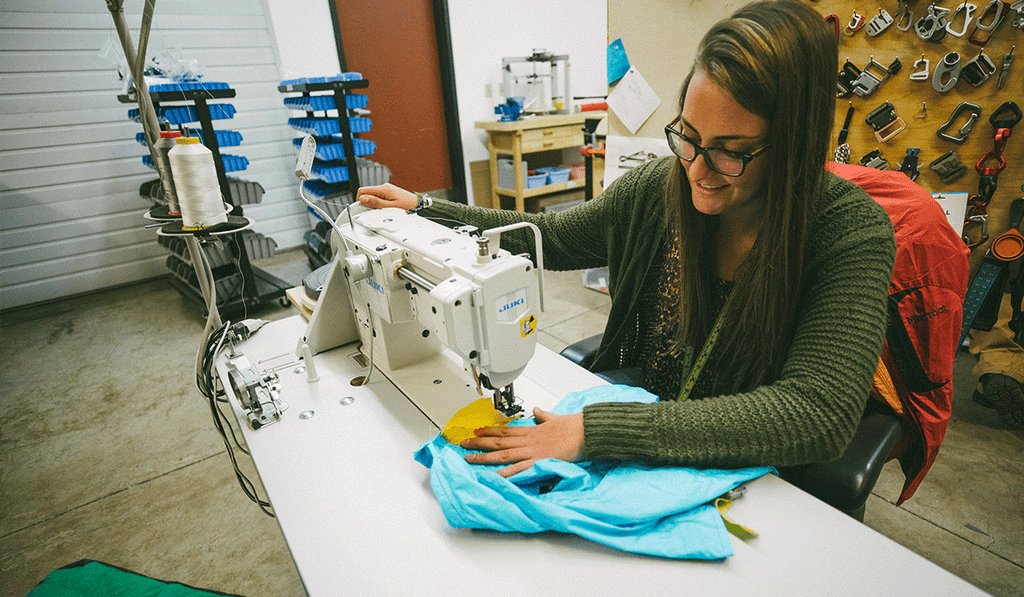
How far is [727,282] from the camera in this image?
42.2 inches

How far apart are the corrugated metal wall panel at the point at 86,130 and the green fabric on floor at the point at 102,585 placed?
2.92m

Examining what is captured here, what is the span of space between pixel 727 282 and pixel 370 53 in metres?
3.95

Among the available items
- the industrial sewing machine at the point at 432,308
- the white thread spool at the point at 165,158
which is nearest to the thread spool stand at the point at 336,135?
the industrial sewing machine at the point at 432,308

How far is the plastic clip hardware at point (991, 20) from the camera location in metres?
1.59

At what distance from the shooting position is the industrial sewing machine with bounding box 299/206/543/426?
820mm

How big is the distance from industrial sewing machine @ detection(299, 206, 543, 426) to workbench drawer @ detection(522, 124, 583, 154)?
3140mm

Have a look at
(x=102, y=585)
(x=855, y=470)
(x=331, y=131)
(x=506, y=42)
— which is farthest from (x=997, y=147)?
(x=506, y=42)

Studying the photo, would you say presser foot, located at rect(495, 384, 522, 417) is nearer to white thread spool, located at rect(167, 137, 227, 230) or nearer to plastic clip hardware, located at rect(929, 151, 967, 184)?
white thread spool, located at rect(167, 137, 227, 230)

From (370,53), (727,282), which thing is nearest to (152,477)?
(727,282)

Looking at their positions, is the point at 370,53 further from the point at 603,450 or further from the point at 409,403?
the point at 603,450

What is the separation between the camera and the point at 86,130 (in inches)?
138

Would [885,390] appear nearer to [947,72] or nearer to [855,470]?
[855,470]

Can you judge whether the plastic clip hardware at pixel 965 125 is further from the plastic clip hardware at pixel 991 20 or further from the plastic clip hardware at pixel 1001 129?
the plastic clip hardware at pixel 991 20

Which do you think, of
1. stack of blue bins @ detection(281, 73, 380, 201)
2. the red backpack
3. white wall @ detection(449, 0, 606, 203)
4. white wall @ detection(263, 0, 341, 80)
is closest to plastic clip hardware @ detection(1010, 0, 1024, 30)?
the red backpack
